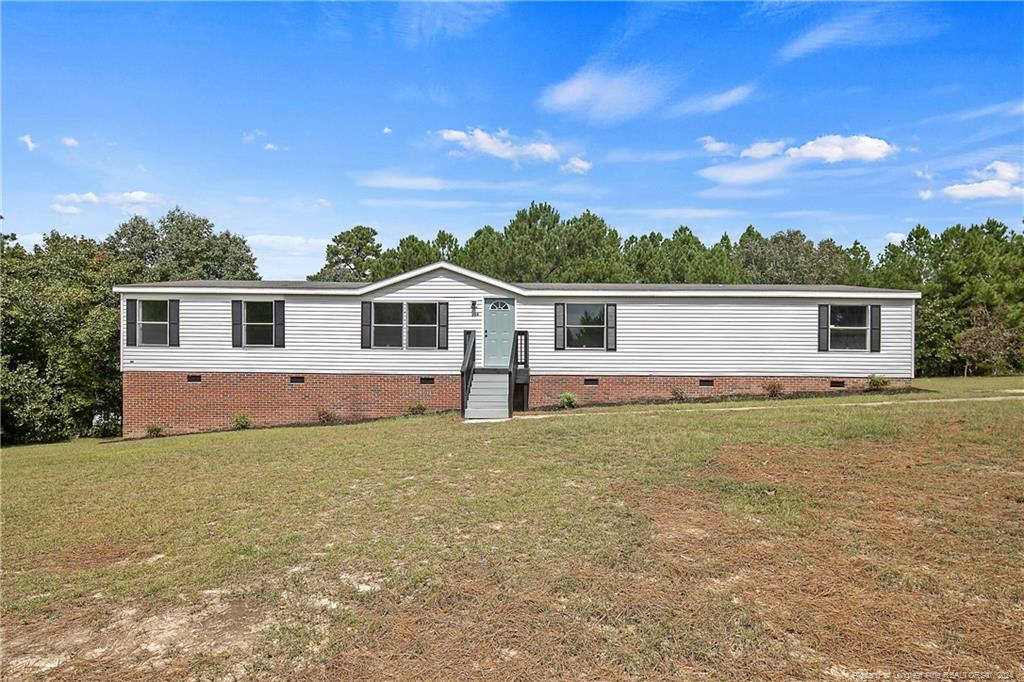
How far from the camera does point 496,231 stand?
32.3 metres

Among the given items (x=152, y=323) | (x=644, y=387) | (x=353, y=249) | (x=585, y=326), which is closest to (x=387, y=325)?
(x=585, y=326)

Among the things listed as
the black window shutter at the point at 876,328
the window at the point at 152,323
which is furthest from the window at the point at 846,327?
the window at the point at 152,323

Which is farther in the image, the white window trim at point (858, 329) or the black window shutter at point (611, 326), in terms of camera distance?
the black window shutter at point (611, 326)

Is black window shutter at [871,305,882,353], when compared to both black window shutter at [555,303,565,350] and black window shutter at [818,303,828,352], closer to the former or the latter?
black window shutter at [818,303,828,352]

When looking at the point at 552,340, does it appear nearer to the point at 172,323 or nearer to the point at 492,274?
the point at 172,323

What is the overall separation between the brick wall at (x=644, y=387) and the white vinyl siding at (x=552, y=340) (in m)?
0.20

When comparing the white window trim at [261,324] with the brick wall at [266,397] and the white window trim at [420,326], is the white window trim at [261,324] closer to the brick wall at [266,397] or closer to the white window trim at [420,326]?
the brick wall at [266,397]

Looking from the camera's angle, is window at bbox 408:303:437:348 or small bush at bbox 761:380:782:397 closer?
small bush at bbox 761:380:782:397

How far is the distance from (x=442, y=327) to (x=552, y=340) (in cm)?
333

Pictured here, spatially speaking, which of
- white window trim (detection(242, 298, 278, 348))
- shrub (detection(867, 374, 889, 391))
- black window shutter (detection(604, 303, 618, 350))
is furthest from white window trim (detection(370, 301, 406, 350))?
shrub (detection(867, 374, 889, 391))

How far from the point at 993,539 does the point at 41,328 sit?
83.7ft

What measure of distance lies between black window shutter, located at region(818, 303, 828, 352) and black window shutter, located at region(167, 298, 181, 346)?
19.1 meters

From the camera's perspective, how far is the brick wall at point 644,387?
16703 millimetres

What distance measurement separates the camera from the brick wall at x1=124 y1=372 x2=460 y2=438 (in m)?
17.2
